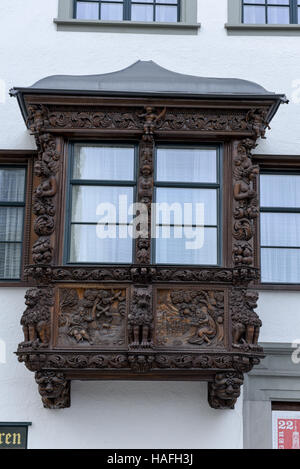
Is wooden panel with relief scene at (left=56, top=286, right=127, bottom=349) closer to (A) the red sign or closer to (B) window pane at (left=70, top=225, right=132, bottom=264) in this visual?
(B) window pane at (left=70, top=225, right=132, bottom=264)

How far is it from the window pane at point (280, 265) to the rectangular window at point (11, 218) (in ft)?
9.51

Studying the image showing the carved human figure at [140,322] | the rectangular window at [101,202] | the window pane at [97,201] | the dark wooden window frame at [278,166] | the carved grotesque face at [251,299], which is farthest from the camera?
the dark wooden window frame at [278,166]

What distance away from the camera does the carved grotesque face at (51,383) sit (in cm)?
880

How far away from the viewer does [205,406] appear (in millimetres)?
9273

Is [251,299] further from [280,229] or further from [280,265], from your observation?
[280,229]

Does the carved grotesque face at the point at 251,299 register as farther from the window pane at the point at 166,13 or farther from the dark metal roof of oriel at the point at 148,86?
the window pane at the point at 166,13

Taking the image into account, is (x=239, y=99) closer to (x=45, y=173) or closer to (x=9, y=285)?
(x=45, y=173)

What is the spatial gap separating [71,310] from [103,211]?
3.95 ft

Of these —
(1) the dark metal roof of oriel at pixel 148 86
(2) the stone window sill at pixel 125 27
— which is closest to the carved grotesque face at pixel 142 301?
(1) the dark metal roof of oriel at pixel 148 86

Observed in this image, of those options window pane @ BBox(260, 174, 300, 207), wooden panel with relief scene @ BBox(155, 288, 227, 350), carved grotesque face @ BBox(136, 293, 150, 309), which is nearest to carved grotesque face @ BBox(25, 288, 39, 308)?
carved grotesque face @ BBox(136, 293, 150, 309)

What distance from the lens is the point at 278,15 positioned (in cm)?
1071

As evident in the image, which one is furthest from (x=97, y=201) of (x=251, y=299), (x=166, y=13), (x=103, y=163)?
(x=166, y=13)

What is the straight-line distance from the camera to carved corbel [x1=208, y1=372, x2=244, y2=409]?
886 centimetres

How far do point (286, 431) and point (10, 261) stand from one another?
147 inches
